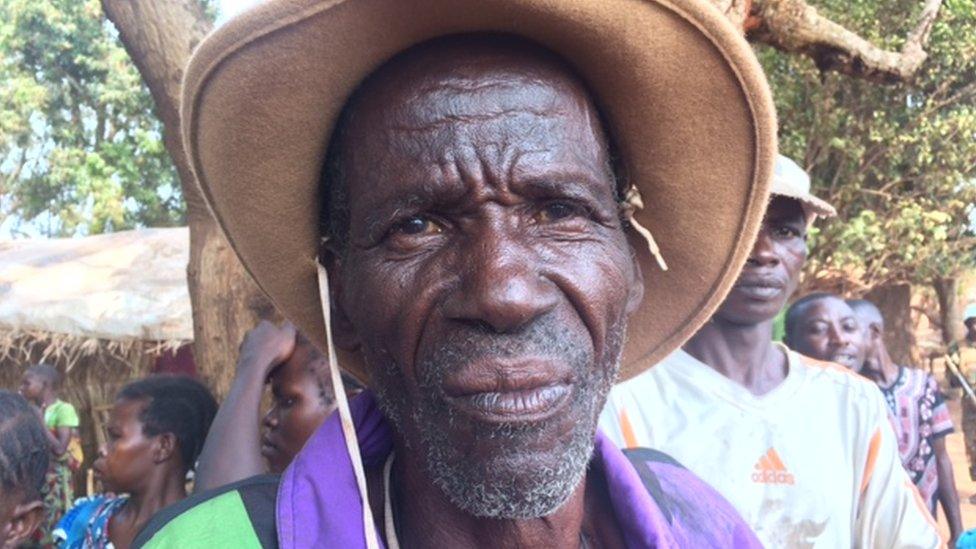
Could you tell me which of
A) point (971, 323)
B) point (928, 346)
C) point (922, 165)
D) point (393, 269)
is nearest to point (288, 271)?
point (393, 269)

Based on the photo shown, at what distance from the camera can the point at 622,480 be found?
1.71 meters

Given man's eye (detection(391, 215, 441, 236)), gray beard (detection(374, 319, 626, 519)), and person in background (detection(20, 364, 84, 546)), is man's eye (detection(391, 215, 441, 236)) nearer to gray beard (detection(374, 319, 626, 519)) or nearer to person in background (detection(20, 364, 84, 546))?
gray beard (detection(374, 319, 626, 519))

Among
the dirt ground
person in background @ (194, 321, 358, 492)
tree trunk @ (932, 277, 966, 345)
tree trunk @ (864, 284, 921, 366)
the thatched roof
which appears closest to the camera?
person in background @ (194, 321, 358, 492)

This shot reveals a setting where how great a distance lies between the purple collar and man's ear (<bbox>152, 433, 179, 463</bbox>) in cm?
282

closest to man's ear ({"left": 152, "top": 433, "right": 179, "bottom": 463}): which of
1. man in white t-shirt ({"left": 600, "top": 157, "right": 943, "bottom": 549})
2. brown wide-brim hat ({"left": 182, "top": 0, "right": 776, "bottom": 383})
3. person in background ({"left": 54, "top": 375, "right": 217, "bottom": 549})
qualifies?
person in background ({"left": 54, "top": 375, "right": 217, "bottom": 549})

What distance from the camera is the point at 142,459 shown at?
13.7ft

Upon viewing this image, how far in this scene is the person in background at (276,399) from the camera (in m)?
2.95

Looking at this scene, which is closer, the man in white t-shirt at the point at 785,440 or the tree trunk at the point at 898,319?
the man in white t-shirt at the point at 785,440

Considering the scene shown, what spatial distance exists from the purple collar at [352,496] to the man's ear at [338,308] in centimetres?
10

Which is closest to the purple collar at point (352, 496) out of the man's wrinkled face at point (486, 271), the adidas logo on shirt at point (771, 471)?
the man's wrinkled face at point (486, 271)

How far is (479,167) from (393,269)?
20 centimetres

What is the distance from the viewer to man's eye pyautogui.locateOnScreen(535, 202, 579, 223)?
1.52 metres

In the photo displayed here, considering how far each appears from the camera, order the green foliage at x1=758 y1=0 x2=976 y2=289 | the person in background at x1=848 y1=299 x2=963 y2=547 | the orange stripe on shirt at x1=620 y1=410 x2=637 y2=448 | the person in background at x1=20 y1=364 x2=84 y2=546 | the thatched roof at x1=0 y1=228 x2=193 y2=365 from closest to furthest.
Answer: the orange stripe on shirt at x1=620 y1=410 x2=637 y2=448 < the person in background at x1=848 y1=299 x2=963 y2=547 < the person in background at x1=20 y1=364 x2=84 y2=546 < the thatched roof at x1=0 y1=228 x2=193 y2=365 < the green foliage at x1=758 y1=0 x2=976 y2=289

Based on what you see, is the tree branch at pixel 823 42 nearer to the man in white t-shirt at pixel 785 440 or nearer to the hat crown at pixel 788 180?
the hat crown at pixel 788 180
